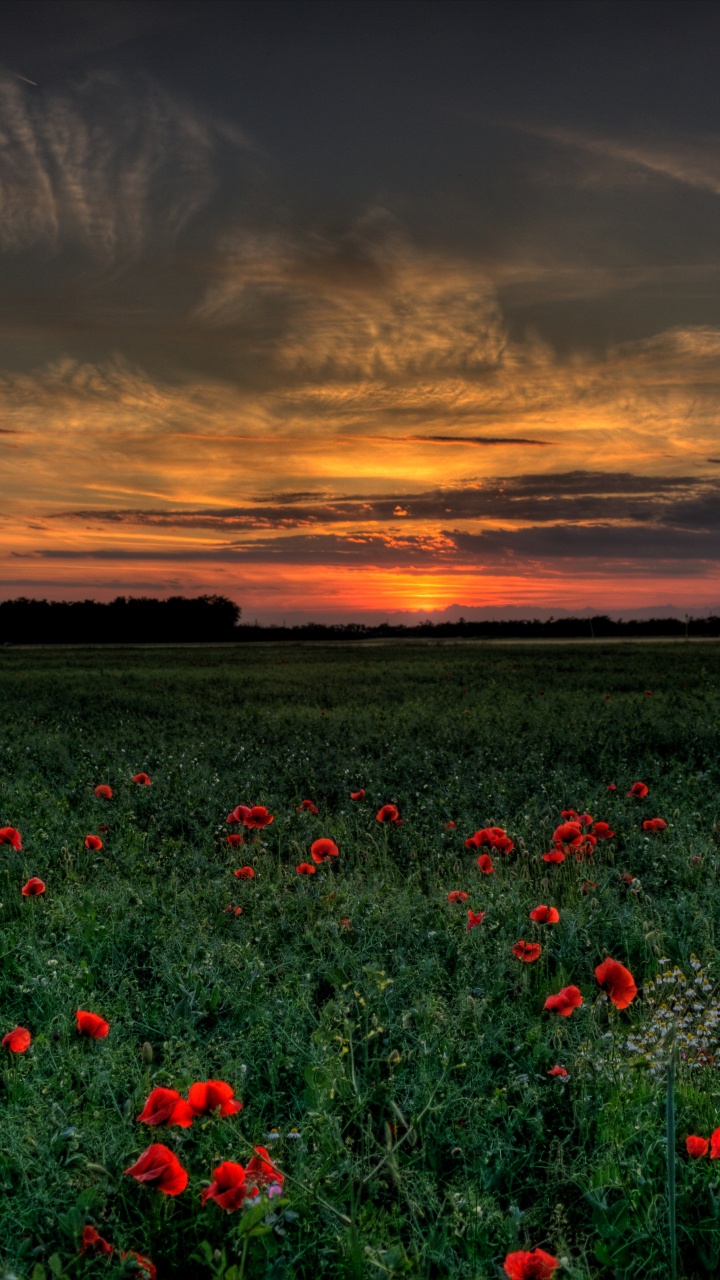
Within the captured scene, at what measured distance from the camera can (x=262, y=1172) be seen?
262 cm

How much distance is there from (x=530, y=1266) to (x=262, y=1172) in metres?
0.79

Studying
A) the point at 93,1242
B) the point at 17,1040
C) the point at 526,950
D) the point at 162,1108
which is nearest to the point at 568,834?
the point at 526,950

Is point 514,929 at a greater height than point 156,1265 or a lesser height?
greater

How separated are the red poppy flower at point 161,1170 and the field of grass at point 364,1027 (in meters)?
0.23

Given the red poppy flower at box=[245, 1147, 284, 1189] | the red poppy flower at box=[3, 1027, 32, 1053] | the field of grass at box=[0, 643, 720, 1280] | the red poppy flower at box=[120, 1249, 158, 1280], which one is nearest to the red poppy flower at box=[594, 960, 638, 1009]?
the field of grass at box=[0, 643, 720, 1280]

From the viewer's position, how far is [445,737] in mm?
11281

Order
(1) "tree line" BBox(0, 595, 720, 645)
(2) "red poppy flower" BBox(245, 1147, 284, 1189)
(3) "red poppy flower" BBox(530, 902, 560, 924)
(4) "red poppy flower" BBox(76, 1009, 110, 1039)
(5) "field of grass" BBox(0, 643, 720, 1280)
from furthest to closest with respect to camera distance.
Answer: (1) "tree line" BBox(0, 595, 720, 645), (3) "red poppy flower" BBox(530, 902, 560, 924), (4) "red poppy flower" BBox(76, 1009, 110, 1039), (5) "field of grass" BBox(0, 643, 720, 1280), (2) "red poppy flower" BBox(245, 1147, 284, 1189)

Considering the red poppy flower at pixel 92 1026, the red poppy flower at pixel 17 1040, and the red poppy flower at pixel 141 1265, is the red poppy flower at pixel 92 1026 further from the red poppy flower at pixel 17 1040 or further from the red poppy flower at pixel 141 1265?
the red poppy flower at pixel 141 1265

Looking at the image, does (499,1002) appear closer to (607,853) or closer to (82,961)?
(82,961)

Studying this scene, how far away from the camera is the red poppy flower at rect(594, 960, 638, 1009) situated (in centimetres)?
331

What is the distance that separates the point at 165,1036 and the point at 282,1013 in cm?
48

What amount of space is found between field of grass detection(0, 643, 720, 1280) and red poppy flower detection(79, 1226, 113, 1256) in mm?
38

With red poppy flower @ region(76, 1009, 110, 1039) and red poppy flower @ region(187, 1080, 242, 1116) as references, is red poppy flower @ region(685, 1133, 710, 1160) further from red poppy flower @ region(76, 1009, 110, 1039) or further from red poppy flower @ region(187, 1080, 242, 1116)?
red poppy flower @ region(76, 1009, 110, 1039)

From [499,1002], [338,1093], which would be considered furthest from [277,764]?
[338,1093]
